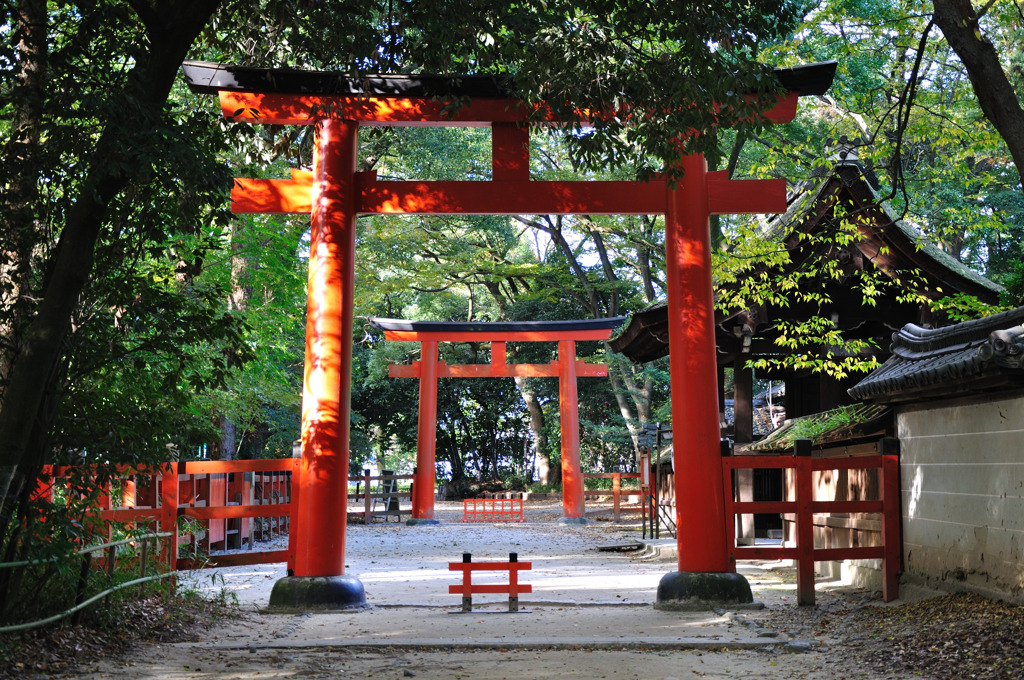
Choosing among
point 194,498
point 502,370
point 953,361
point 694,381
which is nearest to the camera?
point 953,361

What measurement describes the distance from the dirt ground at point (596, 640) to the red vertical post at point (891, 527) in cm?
20

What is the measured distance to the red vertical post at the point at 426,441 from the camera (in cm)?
2292

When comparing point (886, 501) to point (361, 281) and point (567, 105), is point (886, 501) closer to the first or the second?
point (567, 105)

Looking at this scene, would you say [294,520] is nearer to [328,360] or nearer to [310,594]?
[310,594]

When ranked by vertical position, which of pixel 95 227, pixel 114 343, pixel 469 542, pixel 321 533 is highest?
pixel 95 227

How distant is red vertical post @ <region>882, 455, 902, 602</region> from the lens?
8133 millimetres

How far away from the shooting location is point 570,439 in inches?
909

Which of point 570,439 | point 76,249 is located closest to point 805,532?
point 76,249

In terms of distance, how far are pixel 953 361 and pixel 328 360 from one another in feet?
17.5

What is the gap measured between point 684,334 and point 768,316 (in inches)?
161

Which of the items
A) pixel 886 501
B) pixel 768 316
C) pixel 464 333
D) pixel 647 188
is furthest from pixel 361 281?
pixel 886 501

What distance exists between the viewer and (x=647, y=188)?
29.5ft

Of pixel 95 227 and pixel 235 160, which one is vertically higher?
pixel 235 160

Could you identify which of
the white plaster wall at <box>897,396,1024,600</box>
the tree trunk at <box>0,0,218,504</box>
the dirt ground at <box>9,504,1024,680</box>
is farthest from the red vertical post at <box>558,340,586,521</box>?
the tree trunk at <box>0,0,218,504</box>
